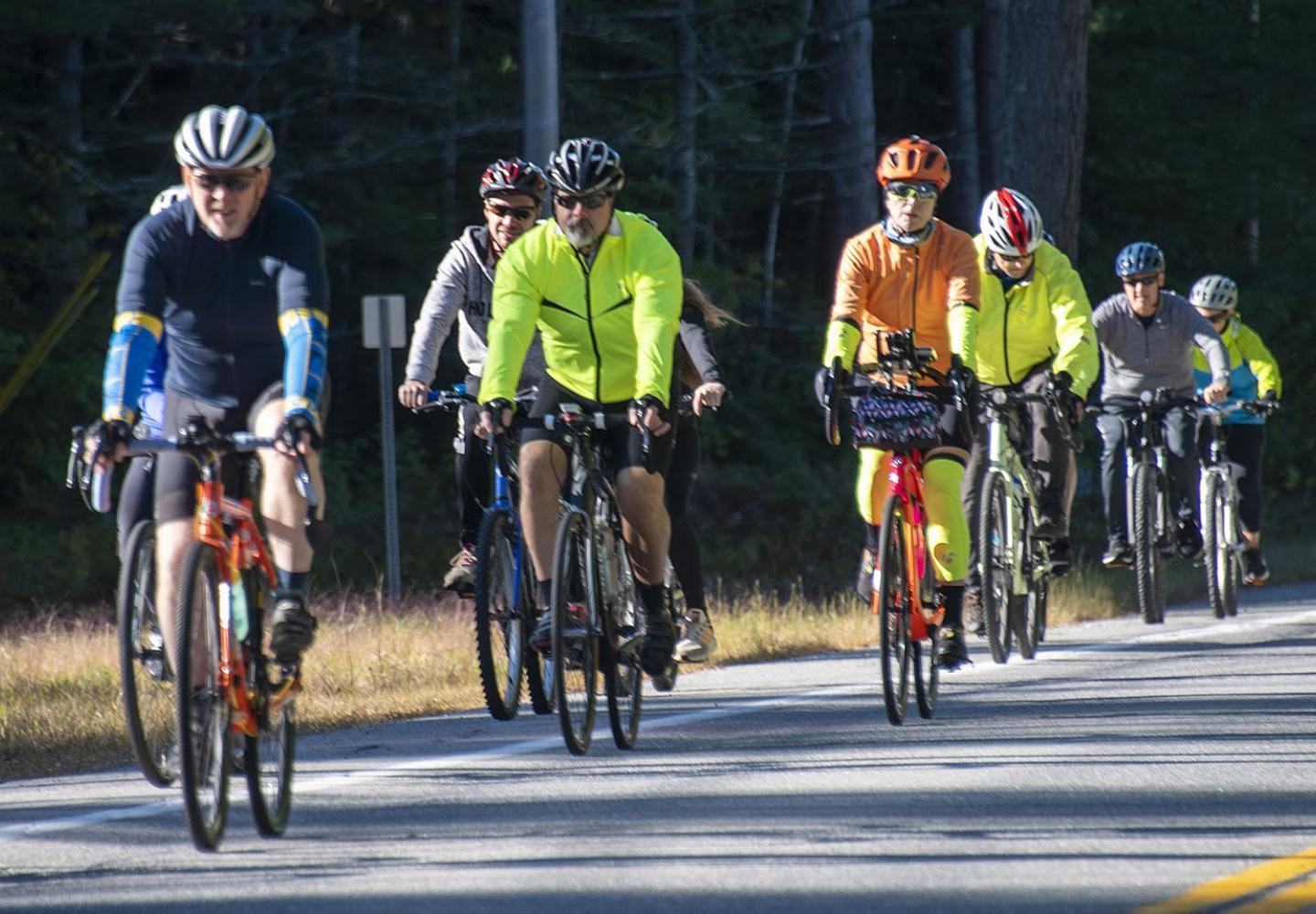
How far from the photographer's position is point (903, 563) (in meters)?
9.64

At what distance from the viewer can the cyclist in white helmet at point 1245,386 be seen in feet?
52.5

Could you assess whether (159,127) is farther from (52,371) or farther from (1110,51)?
(1110,51)

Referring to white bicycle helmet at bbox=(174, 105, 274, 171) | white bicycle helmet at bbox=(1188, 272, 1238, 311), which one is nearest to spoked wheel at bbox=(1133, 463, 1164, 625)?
white bicycle helmet at bbox=(1188, 272, 1238, 311)

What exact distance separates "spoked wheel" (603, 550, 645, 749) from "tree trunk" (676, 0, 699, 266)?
15.3 meters

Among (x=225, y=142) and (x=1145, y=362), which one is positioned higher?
(x=225, y=142)

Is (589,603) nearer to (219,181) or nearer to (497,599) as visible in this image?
(497,599)

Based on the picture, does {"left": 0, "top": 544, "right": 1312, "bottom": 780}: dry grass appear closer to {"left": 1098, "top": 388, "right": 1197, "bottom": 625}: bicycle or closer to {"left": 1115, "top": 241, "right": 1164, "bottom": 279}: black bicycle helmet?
{"left": 1098, "top": 388, "right": 1197, "bottom": 625}: bicycle

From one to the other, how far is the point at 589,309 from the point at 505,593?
4.00 ft

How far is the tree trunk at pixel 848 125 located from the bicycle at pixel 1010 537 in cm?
1456

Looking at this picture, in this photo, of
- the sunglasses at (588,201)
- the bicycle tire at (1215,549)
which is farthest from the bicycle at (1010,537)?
the sunglasses at (588,201)

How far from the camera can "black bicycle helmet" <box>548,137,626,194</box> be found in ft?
29.1

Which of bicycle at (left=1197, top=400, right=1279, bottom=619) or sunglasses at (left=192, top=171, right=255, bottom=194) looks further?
bicycle at (left=1197, top=400, right=1279, bottom=619)

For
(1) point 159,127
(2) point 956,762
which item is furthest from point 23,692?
(1) point 159,127

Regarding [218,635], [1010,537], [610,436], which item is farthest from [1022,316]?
[218,635]
